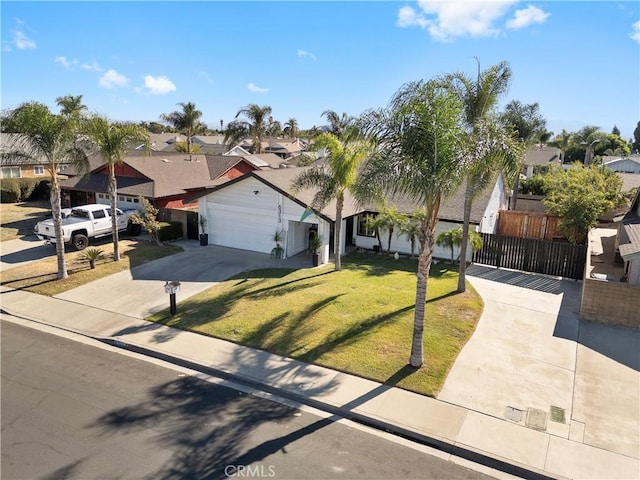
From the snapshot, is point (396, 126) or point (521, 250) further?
point (521, 250)

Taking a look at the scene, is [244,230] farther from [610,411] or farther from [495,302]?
[610,411]

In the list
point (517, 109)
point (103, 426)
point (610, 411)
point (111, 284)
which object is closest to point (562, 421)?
point (610, 411)

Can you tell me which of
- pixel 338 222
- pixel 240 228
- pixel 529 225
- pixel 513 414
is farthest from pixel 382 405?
pixel 529 225

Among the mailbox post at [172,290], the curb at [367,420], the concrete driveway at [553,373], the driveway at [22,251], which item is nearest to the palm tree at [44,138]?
the driveway at [22,251]

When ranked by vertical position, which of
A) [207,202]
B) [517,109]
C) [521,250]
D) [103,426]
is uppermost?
[517,109]

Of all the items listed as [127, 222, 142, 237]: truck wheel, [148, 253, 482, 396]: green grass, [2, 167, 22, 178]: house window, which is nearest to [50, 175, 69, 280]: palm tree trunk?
[148, 253, 482, 396]: green grass

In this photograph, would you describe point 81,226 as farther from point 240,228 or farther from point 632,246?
point 632,246

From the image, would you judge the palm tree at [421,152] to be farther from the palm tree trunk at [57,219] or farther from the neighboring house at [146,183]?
the neighboring house at [146,183]
